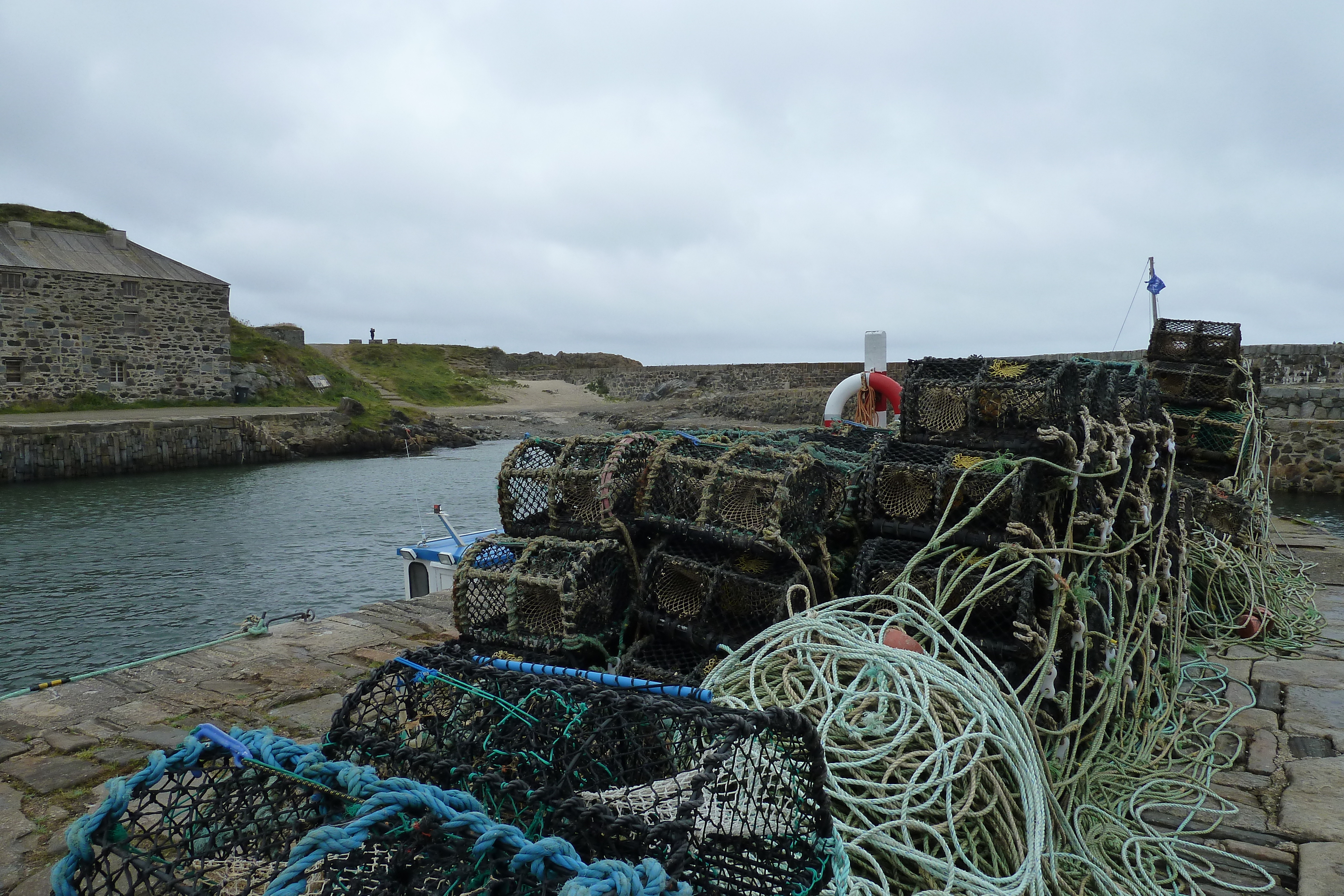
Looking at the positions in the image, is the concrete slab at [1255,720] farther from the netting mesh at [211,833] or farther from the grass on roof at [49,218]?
the grass on roof at [49,218]

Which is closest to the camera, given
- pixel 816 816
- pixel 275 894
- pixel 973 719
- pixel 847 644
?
pixel 275 894

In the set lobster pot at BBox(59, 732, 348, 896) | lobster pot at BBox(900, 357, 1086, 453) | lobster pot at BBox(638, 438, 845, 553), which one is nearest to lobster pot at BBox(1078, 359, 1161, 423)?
lobster pot at BBox(900, 357, 1086, 453)

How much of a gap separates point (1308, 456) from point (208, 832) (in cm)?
2158

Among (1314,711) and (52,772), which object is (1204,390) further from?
(52,772)

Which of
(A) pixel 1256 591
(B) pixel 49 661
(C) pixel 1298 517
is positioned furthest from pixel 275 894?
(C) pixel 1298 517

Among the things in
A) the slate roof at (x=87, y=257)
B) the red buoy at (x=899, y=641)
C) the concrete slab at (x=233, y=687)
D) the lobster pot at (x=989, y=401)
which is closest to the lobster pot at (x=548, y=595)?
the red buoy at (x=899, y=641)

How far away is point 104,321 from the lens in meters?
26.3

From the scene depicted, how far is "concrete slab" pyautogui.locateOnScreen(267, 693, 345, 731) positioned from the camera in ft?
14.8


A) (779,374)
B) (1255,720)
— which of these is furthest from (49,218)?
(1255,720)

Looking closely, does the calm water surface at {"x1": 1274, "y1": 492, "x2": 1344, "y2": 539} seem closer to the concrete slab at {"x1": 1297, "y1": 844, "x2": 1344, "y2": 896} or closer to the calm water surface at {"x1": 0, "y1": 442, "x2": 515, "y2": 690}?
the concrete slab at {"x1": 1297, "y1": 844, "x2": 1344, "y2": 896}

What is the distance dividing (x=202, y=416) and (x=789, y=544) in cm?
2643

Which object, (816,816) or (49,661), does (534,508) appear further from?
(49,661)

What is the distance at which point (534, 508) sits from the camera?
5.09 metres

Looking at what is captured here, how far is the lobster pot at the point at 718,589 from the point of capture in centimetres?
377
